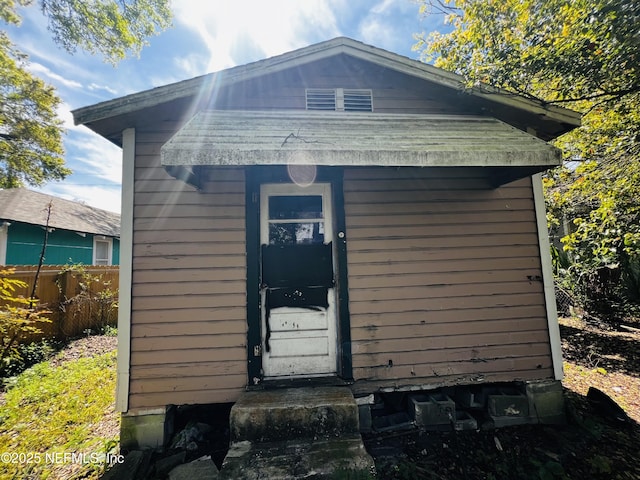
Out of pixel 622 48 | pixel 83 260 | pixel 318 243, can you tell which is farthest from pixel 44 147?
pixel 622 48

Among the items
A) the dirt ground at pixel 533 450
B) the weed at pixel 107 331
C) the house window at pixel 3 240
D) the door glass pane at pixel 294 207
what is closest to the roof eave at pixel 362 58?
the door glass pane at pixel 294 207

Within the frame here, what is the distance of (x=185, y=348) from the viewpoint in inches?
116

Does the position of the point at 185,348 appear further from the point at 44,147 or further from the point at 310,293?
the point at 44,147

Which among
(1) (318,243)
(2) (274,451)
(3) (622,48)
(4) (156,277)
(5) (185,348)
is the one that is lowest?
(2) (274,451)

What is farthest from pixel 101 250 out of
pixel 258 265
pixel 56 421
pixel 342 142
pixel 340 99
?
pixel 342 142

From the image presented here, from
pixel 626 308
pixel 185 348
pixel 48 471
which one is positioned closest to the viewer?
pixel 48 471

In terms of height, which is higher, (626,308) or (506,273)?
(506,273)

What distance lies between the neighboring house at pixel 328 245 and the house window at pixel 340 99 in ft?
0.06

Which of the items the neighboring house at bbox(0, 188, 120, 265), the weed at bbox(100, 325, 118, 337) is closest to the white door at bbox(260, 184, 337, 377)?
the weed at bbox(100, 325, 118, 337)

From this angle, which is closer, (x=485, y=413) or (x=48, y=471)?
(x=48, y=471)

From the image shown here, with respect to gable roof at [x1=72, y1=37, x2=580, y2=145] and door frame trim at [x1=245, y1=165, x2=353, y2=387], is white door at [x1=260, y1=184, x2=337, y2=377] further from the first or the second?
gable roof at [x1=72, y1=37, x2=580, y2=145]

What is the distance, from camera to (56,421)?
10.8 ft

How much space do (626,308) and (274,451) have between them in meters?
8.78

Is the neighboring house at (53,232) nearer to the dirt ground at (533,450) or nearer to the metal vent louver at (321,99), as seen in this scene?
the metal vent louver at (321,99)
